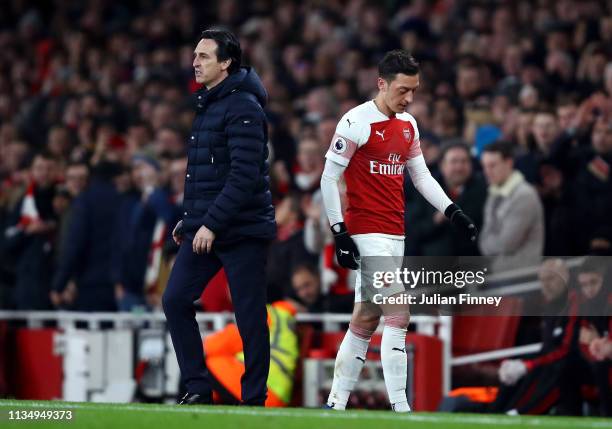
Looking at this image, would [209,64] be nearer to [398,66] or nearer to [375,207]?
[398,66]

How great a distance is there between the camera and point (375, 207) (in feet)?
28.2

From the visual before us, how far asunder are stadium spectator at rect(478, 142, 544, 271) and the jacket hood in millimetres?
3422

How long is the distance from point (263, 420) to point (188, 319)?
160cm

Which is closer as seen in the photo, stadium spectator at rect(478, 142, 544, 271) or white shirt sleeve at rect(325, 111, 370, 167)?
white shirt sleeve at rect(325, 111, 370, 167)

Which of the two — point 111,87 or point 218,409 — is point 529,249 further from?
point 111,87

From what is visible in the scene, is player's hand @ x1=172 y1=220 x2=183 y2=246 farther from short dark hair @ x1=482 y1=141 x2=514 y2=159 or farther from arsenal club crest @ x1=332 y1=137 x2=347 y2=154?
short dark hair @ x1=482 y1=141 x2=514 y2=159

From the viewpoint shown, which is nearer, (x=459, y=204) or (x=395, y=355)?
(x=395, y=355)

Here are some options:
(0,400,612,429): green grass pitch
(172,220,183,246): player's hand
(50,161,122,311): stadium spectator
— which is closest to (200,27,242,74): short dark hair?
(172,220,183,246): player's hand

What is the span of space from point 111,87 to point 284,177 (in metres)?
6.51

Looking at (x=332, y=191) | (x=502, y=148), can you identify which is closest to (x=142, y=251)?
(x=502, y=148)

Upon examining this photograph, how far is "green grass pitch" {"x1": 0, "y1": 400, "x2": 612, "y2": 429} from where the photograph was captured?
6945 millimetres

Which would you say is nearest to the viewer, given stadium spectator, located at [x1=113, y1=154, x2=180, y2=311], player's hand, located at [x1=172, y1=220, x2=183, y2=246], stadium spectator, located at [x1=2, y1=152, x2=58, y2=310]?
player's hand, located at [x1=172, y1=220, x2=183, y2=246]

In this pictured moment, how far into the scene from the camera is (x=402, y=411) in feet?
26.8

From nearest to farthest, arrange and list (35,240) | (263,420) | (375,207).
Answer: (263,420)
(375,207)
(35,240)
